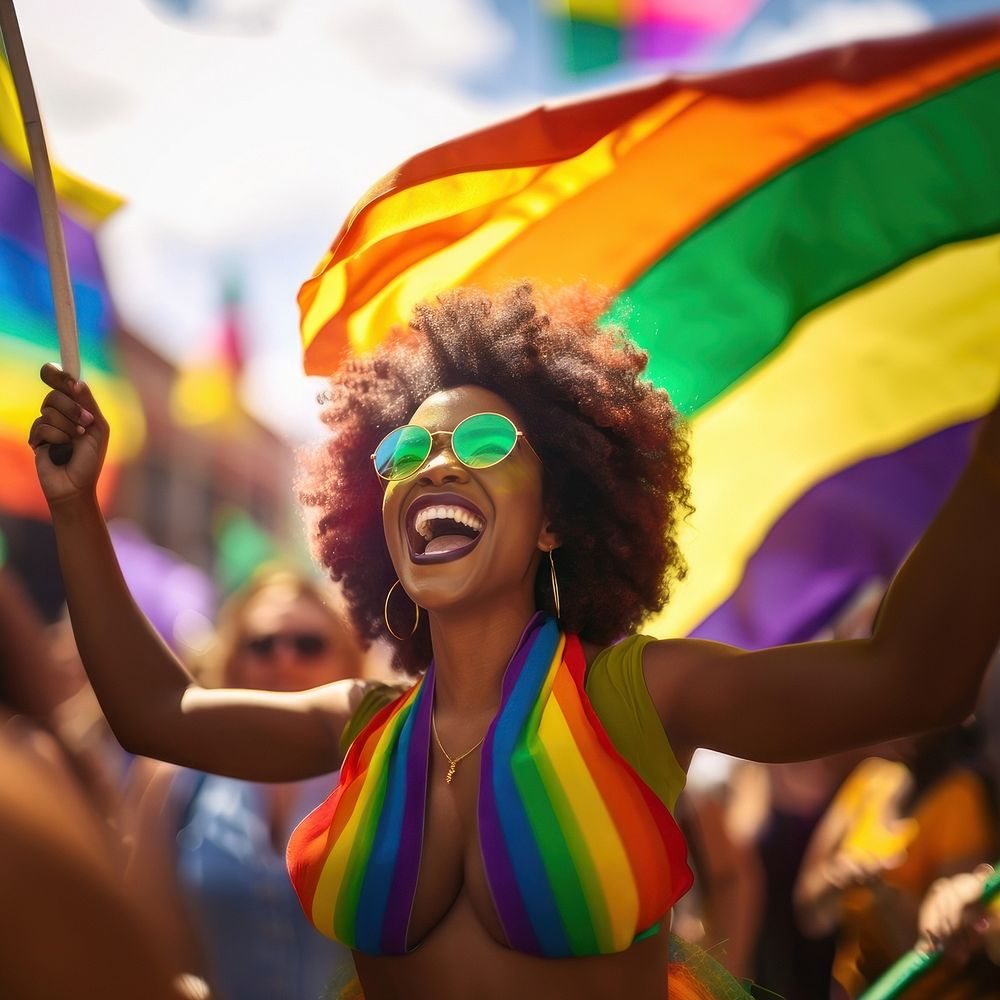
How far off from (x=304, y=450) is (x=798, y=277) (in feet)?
5.18

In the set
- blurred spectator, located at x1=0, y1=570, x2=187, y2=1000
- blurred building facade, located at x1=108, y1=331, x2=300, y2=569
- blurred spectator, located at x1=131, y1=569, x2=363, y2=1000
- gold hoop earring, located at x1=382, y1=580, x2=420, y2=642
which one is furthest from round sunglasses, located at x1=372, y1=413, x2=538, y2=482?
blurred building facade, located at x1=108, y1=331, x2=300, y2=569

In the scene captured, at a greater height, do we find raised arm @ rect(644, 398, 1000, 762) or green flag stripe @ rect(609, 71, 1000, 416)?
green flag stripe @ rect(609, 71, 1000, 416)

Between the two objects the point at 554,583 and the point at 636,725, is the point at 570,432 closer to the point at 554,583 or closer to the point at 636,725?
the point at 554,583

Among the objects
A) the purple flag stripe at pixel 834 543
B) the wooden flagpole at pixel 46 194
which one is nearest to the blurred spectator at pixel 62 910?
the wooden flagpole at pixel 46 194

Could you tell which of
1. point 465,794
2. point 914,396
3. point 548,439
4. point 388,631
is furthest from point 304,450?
point 914,396

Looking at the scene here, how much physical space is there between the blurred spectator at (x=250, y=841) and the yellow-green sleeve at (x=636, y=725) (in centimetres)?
142

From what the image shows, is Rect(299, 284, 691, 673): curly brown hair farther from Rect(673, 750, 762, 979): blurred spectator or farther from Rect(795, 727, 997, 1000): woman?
Rect(673, 750, 762, 979): blurred spectator

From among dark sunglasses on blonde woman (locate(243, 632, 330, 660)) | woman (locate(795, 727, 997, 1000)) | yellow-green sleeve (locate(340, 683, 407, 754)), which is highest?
dark sunglasses on blonde woman (locate(243, 632, 330, 660))

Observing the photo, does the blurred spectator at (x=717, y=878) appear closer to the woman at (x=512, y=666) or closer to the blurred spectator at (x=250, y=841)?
the blurred spectator at (x=250, y=841)

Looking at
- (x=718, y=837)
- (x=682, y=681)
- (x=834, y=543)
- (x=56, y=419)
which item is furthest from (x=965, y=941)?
(x=56, y=419)

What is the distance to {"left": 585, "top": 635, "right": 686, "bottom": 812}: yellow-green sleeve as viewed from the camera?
2.30 metres

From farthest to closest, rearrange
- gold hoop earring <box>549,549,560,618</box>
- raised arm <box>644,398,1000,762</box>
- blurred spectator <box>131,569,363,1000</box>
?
blurred spectator <box>131,569,363,1000</box> → gold hoop earring <box>549,549,560,618</box> → raised arm <box>644,398,1000,762</box>

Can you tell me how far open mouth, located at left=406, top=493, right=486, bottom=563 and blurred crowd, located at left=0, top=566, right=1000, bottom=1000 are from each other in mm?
701

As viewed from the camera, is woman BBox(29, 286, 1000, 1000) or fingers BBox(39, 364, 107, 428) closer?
woman BBox(29, 286, 1000, 1000)
